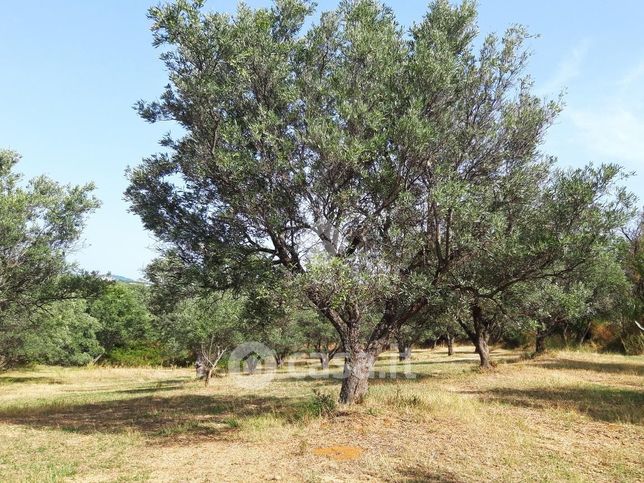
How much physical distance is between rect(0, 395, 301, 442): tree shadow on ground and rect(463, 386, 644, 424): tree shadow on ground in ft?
30.4

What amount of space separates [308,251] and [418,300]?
3846 millimetres

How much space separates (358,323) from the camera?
16.5 m

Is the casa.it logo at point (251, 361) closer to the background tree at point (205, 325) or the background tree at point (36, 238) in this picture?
the background tree at point (205, 325)

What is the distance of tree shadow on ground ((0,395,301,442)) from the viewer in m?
16.8

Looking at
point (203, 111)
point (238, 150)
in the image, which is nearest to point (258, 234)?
point (238, 150)

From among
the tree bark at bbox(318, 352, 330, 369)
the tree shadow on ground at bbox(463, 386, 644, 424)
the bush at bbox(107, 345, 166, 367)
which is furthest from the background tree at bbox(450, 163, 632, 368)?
the bush at bbox(107, 345, 166, 367)

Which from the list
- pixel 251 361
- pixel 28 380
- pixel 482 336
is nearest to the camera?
pixel 482 336

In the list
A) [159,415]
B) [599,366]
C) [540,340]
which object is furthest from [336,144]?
[540,340]

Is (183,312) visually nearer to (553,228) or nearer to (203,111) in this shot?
(203,111)

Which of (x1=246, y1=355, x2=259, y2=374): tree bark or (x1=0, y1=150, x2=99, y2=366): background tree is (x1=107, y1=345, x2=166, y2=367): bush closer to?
(x1=246, y1=355, x2=259, y2=374): tree bark

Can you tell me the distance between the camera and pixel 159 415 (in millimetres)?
20859

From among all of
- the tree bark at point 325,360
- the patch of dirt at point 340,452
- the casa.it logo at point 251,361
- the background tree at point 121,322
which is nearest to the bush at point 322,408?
the patch of dirt at point 340,452

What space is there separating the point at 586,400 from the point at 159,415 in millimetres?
17808

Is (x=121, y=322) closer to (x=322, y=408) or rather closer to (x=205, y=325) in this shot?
(x=205, y=325)
